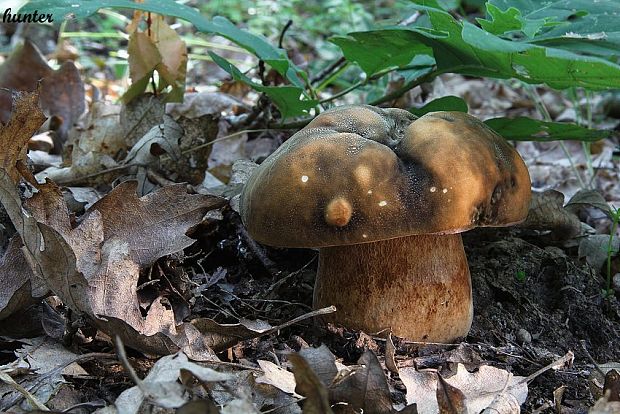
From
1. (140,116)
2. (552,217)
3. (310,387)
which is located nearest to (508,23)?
(552,217)

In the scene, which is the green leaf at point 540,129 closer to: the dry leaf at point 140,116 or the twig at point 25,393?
the dry leaf at point 140,116

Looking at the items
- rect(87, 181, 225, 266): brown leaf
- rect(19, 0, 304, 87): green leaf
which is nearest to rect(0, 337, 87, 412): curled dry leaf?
rect(87, 181, 225, 266): brown leaf

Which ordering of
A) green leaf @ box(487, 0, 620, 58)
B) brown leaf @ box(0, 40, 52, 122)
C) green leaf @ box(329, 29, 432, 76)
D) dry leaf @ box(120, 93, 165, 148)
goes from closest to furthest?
green leaf @ box(487, 0, 620, 58) → green leaf @ box(329, 29, 432, 76) → dry leaf @ box(120, 93, 165, 148) → brown leaf @ box(0, 40, 52, 122)

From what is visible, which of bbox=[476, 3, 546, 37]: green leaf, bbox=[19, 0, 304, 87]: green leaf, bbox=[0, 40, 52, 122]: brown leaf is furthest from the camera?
bbox=[0, 40, 52, 122]: brown leaf

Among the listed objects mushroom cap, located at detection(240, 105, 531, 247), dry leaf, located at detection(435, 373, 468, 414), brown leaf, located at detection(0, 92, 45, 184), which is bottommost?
dry leaf, located at detection(435, 373, 468, 414)

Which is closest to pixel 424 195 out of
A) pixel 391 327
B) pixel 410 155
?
pixel 410 155

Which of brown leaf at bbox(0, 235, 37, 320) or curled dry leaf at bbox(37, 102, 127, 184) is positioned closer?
brown leaf at bbox(0, 235, 37, 320)

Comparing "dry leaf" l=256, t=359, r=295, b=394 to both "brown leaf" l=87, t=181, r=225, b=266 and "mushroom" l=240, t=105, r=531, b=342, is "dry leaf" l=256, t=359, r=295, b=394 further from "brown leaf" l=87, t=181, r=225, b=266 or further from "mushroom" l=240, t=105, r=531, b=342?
"brown leaf" l=87, t=181, r=225, b=266
